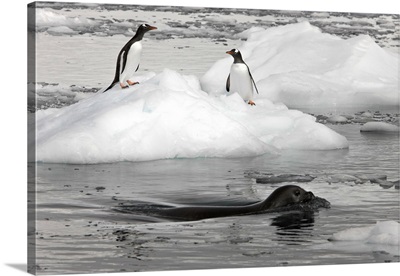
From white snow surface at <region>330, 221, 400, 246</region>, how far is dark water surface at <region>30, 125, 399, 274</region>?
0.17 feet

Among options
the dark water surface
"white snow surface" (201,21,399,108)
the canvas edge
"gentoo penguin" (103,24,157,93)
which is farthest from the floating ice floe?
the canvas edge

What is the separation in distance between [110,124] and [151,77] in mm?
612

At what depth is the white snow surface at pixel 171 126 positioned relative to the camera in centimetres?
912

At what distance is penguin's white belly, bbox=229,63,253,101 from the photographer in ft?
31.5

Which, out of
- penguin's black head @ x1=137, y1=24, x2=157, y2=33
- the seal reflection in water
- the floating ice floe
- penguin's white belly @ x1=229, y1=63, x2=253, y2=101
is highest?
penguin's black head @ x1=137, y1=24, x2=157, y2=33

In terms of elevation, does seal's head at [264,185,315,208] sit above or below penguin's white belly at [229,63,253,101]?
below

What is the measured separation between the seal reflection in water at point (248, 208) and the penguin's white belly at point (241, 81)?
3.17ft

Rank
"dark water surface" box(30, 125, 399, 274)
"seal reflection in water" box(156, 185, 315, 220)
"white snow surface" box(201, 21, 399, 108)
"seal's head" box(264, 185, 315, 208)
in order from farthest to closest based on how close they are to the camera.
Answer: "white snow surface" box(201, 21, 399, 108) < "seal's head" box(264, 185, 315, 208) < "seal reflection in water" box(156, 185, 315, 220) < "dark water surface" box(30, 125, 399, 274)

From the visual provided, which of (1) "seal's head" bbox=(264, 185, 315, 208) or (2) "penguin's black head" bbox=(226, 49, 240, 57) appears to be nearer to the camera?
(1) "seal's head" bbox=(264, 185, 315, 208)

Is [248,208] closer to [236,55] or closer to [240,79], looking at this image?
[240,79]

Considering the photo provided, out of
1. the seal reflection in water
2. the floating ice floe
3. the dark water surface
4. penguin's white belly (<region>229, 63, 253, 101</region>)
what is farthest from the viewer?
the floating ice floe

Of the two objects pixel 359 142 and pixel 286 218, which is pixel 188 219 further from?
pixel 359 142

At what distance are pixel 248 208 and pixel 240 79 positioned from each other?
1208mm

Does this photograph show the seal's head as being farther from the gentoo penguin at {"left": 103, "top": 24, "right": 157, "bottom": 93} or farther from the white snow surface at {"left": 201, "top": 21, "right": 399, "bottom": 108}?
the gentoo penguin at {"left": 103, "top": 24, "right": 157, "bottom": 93}
